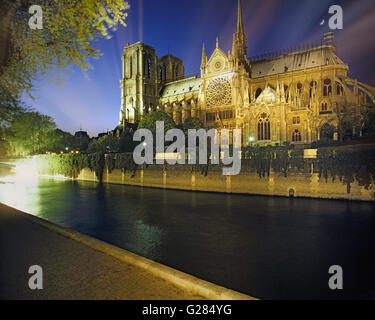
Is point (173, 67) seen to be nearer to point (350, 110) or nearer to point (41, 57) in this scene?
point (350, 110)

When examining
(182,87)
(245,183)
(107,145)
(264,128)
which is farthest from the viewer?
(182,87)

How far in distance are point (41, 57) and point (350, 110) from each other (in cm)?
3371

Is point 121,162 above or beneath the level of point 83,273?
above

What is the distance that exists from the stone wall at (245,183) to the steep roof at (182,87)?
35.7 meters

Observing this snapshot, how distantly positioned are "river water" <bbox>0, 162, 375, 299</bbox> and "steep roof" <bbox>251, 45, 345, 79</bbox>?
3616 centimetres

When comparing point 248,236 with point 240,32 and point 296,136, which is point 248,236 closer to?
point 296,136

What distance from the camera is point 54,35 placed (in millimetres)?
7387

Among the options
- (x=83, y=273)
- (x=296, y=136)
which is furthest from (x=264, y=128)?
(x=83, y=273)

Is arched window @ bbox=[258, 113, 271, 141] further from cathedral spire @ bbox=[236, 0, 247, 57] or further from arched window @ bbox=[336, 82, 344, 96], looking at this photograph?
cathedral spire @ bbox=[236, 0, 247, 57]

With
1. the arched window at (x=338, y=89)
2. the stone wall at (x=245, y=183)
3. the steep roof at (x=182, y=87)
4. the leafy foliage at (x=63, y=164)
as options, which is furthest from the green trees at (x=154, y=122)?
the arched window at (x=338, y=89)

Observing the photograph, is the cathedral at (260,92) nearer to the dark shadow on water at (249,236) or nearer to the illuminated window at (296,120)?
the illuminated window at (296,120)

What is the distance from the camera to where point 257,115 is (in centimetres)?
4044

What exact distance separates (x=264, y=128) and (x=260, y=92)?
15.6 metres

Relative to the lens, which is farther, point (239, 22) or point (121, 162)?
point (239, 22)
